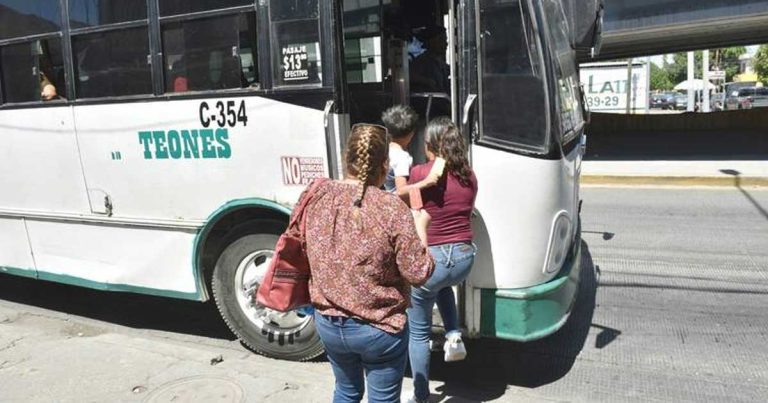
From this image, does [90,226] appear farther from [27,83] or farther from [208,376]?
A: [208,376]

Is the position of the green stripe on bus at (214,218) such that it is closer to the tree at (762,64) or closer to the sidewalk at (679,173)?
the sidewalk at (679,173)

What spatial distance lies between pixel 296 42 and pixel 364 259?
2.00 meters

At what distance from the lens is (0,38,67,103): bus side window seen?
500 centimetres

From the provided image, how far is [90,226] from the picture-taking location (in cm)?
507

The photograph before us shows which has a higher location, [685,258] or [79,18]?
[79,18]

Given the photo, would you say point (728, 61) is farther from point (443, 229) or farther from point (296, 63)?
point (443, 229)

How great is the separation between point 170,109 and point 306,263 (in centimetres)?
223

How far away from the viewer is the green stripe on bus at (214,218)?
4.20 meters

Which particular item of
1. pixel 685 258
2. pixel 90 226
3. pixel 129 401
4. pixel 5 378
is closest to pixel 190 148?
pixel 90 226

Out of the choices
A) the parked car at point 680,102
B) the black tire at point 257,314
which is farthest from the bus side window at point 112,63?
the parked car at point 680,102

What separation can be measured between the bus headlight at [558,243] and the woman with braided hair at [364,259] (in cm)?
143

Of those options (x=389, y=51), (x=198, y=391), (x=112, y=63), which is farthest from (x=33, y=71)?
(x=198, y=391)

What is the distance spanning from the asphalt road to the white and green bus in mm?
459

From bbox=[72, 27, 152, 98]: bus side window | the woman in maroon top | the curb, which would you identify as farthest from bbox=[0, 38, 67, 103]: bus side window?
the curb
